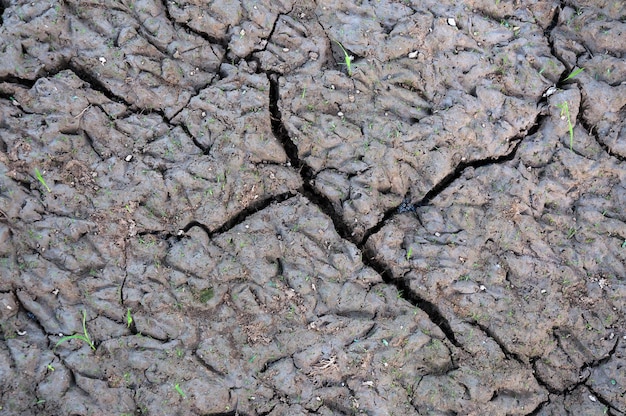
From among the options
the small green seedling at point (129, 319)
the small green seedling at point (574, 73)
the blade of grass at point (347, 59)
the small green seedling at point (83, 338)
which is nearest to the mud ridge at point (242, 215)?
the small green seedling at point (129, 319)

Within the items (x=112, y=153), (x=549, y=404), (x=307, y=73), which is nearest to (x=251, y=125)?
(x=307, y=73)

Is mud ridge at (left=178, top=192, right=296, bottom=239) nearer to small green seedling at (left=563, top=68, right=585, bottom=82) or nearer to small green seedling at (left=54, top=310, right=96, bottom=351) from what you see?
small green seedling at (left=54, top=310, right=96, bottom=351)

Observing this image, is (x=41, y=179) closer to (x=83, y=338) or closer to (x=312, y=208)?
(x=83, y=338)

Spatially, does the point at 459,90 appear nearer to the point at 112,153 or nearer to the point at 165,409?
the point at 112,153

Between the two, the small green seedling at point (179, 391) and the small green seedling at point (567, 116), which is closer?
the small green seedling at point (179, 391)

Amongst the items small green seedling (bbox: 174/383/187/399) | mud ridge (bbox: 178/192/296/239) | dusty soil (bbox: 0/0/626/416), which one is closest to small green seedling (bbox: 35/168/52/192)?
dusty soil (bbox: 0/0/626/416)

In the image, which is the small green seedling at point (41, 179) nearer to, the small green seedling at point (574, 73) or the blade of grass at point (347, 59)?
the blade of grass at point (347, 59)

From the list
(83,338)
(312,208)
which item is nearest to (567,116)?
(312,208)

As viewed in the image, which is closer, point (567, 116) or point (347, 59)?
point (347, 59)
